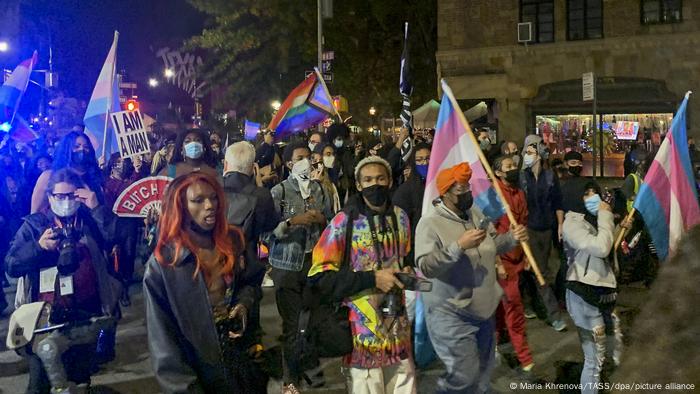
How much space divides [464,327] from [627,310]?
Answer: 4.67 meters

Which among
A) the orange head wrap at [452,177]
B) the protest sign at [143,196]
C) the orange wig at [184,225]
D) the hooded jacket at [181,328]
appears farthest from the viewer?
the protest sign at [143,196]

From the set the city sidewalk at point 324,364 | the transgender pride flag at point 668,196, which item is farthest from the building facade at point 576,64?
the transgender pride flag at point 668,196

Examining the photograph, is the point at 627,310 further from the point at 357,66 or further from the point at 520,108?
the point at 357,66

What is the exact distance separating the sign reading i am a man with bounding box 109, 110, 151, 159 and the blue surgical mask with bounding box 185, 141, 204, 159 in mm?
2426

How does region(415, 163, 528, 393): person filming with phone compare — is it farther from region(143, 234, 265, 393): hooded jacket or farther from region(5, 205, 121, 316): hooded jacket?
region(5, 205, 121, 316): hooded jacket

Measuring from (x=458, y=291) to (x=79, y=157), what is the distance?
5.13m

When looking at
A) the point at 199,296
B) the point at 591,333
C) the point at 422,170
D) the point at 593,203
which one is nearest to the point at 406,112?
the point at 422,170

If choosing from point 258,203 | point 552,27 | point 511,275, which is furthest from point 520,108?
point 258,203

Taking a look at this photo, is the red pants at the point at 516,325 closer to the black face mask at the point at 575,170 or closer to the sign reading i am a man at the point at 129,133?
the black face mask at the point at 575,170

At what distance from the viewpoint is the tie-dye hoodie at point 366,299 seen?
14.7 feet

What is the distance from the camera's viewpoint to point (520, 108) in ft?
82.8

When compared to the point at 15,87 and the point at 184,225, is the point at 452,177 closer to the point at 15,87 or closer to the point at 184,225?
Answer: the point at 184,225

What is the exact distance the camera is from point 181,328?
3.52m

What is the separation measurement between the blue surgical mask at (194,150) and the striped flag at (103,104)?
284 centimetres
